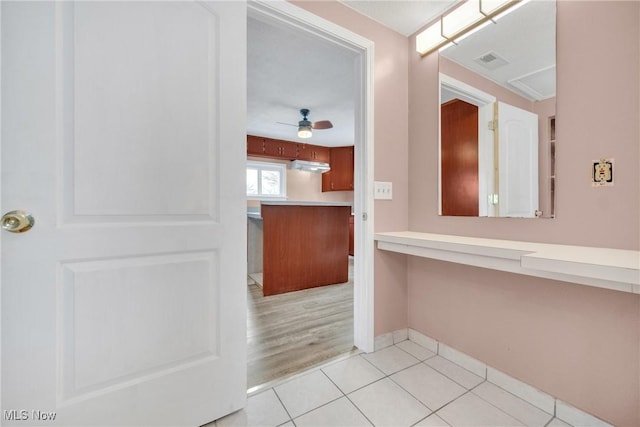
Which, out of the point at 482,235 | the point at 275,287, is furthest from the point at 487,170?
the point at 275,287

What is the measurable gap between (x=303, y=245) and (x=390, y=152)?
5.41 feet

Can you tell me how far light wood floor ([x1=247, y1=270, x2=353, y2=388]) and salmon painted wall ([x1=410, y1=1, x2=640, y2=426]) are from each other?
37.4 inches

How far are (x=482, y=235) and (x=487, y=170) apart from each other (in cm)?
38

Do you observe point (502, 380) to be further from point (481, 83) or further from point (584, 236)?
point (481, 83)

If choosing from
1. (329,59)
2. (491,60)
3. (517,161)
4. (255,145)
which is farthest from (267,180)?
(517,161)

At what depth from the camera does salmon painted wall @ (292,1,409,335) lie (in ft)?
5.68

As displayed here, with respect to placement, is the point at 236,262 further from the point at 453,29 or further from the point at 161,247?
the point at 453,29

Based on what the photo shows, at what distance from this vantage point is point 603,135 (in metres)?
1.05

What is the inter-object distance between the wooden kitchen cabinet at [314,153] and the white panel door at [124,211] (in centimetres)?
394

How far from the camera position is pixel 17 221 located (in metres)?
0.80

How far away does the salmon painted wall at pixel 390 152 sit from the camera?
1732mm

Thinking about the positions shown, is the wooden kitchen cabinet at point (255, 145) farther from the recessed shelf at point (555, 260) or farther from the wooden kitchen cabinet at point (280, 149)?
the recessed shelf at point (555, 260)

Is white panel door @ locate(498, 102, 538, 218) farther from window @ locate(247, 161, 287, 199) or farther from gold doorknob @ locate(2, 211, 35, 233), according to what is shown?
window @ locate(247, 161, 287, 199)

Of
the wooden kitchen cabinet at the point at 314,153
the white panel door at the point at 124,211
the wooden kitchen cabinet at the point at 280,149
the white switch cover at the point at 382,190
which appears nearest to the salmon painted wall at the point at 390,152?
the white switch cover at the point at 382,190
